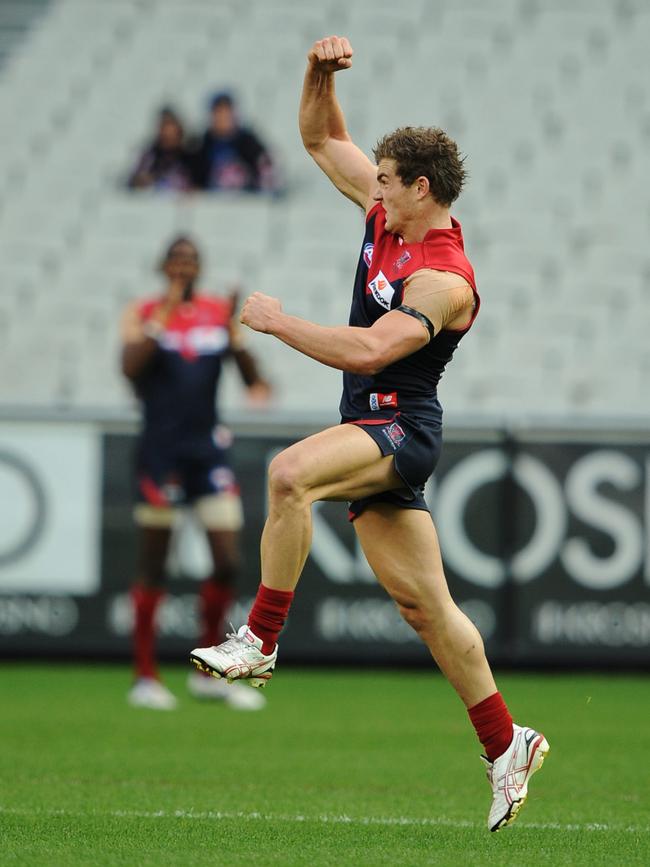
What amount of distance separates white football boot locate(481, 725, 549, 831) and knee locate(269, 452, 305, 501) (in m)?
1.13

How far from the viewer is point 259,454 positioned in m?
10.2

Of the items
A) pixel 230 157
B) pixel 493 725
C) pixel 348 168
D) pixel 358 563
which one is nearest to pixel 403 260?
pixel 348 168

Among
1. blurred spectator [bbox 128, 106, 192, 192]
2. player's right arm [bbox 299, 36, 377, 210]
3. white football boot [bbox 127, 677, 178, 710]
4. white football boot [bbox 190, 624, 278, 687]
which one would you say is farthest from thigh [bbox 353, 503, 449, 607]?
blurred spectator [bbox 128, 106, 192, 192]

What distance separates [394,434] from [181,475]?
398 cm

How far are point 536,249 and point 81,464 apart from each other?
282 inches

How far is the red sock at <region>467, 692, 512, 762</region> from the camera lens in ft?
16.3

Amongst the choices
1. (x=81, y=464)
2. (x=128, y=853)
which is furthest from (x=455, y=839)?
(x=81, y=464)

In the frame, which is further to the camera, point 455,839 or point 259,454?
point 259,454

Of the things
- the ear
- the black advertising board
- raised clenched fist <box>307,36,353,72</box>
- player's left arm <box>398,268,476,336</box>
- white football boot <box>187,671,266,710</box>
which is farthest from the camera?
the black advertising board

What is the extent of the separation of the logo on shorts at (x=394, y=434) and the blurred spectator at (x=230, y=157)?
33.6ft

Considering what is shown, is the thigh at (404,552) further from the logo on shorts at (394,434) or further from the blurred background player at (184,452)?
the blurred background player at (184,452)

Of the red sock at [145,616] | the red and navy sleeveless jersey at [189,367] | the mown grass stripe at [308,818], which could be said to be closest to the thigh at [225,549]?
the red sock at [145,616]

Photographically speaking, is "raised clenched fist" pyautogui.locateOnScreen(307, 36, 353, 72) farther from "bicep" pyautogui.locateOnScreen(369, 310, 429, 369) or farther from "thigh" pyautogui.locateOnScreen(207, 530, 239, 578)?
"thigh" pyautogui.locateOnScreen(207, 530, 239, 578)

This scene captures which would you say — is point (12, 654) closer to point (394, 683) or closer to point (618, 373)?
point (394, 683)
